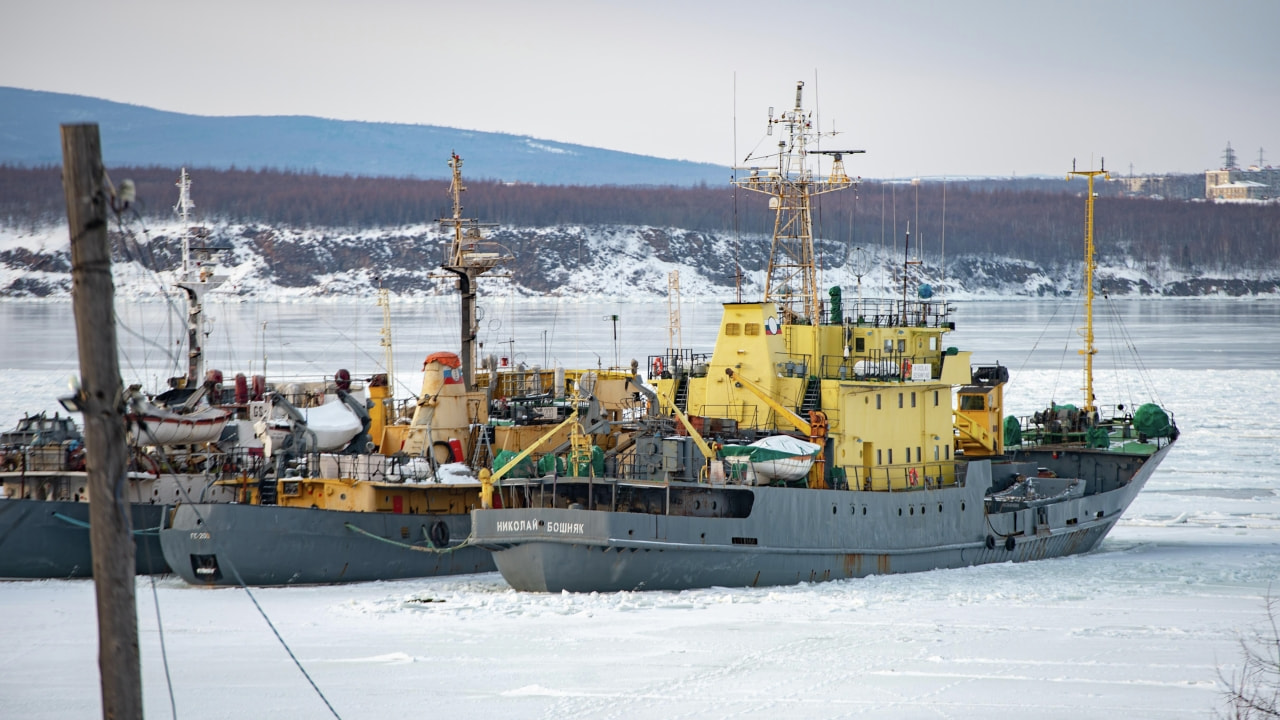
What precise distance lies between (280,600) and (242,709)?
7502 mm

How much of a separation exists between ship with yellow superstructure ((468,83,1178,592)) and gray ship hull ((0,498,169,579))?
800 centimetres

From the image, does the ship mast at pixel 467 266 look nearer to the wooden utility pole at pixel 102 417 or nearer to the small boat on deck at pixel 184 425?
the small boat on deck at pixel 184 425

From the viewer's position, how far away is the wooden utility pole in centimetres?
738

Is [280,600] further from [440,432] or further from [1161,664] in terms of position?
[1161,664]

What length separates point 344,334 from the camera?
3337 inches

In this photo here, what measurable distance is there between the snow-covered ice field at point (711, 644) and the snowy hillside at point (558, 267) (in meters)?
116

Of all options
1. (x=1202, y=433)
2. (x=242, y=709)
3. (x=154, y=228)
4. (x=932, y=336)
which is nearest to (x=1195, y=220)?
(x=154, y=228)

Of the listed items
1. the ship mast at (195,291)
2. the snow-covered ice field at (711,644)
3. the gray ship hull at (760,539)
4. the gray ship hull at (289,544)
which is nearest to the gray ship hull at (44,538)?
the snow-covered ice field at (711,644)

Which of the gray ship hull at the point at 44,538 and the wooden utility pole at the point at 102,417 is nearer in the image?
the wooden utility pole at the point at 102,417

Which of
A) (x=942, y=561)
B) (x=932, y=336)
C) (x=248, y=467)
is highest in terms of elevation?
(x=932, y=336)

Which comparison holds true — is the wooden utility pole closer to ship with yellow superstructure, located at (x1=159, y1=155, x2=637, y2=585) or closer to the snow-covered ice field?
the snow-covered ice field

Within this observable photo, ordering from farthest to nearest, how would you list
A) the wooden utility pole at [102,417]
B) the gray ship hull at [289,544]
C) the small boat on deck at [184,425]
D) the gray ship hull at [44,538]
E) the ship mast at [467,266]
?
the ship mast at [467,266] → the small boat on deck at [184,425] → the gray ship hull at [44,538] → the gray ship hull at [289,544] → the wooden utility pole at [102,417]

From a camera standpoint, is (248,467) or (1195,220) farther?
(1195,220)

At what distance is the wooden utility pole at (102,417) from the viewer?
738 centimetres
